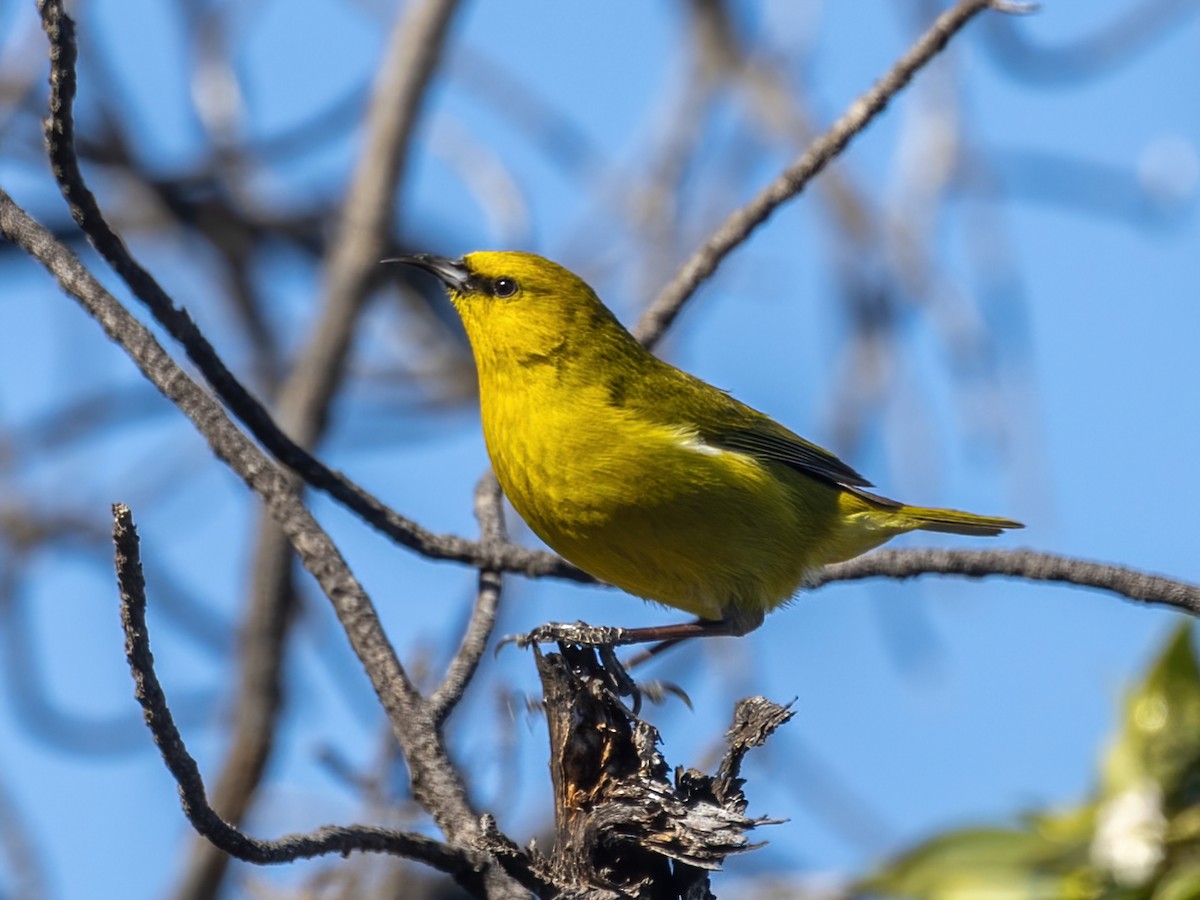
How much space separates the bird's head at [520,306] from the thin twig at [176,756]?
7.90 feet

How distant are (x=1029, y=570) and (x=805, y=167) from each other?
128 centimetres

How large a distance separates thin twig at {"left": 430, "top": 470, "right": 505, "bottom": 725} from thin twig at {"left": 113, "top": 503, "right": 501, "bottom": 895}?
0.51 meters

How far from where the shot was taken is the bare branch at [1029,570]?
3.05m

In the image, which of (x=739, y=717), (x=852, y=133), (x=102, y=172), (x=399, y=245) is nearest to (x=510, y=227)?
(x=399, y=245)

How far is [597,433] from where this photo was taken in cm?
430

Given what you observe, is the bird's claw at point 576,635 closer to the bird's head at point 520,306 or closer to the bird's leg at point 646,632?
the bird's leg at point 646,632

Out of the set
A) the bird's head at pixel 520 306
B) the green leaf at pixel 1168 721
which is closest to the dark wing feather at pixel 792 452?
the bird's head at pixel 520 306

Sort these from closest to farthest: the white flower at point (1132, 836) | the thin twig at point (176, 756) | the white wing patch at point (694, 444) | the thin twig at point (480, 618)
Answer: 1. the thin twig at point (176, 756)
2. the white flower at point (1132, 836)
3. the thin twig at point (480, 618)
4. the white wing patch at point (694, 444)

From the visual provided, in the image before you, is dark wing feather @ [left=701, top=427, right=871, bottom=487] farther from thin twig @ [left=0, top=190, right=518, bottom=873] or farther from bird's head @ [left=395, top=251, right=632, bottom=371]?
thin twig @ [left=0, top=190, right=518, bottom=873]

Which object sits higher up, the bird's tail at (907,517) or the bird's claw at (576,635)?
the bird's tail at (907,517)

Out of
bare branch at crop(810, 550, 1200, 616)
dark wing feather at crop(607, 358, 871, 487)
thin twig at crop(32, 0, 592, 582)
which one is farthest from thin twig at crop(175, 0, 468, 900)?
bare branch at crop(810, 550, 1200, 616)

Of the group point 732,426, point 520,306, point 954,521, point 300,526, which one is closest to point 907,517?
point 954,521

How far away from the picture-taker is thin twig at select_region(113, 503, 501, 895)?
213 centimetres

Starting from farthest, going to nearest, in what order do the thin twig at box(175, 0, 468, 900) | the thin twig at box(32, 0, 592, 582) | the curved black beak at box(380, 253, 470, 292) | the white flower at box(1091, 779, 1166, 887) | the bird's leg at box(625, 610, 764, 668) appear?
the thin twig at box(175, 0, 468, 900) → the curved black beak at box(380, 253, 470, 292) → the bird's leg at box(625, 610, 764, 668) → the white flower at box(1091, 779, 1166, 887) → the thin twig at box(32, 0, 592, 582)
